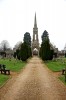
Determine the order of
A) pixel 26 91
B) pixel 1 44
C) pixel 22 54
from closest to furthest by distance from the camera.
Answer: pixel 26 91 → pixel 22 54 → pixel 1 44

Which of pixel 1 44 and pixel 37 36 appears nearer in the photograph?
pixel 37 36

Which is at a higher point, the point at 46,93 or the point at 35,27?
the point at 35,27

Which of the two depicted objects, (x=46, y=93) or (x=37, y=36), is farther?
(x=37, y=36)

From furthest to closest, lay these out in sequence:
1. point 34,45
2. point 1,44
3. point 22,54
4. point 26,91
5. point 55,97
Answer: point 1,44 < point 34,45 < point 22,54 < point 26,91 < point 55,97

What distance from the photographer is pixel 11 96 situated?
58.7 ft

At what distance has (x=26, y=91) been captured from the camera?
20.2 metres

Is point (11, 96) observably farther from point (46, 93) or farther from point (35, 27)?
point (35, 27)

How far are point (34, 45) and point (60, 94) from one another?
149 m

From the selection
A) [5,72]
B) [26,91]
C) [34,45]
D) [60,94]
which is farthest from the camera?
[34,45]

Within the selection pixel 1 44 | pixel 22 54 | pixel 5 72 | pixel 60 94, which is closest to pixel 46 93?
pixel 60 94

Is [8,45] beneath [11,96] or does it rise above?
above

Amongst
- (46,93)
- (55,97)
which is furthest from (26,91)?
(55,97)

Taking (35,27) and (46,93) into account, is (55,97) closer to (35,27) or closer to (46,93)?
(46,93)

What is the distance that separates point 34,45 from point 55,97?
15018 centimetres
